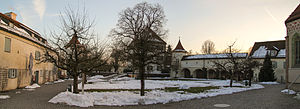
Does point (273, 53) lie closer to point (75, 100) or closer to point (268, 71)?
point (268, 71)

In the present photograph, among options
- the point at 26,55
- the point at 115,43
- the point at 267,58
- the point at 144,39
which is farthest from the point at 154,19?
the point at 267,58

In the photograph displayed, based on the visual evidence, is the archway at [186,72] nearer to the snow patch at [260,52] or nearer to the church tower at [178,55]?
the church tower at [178,55]

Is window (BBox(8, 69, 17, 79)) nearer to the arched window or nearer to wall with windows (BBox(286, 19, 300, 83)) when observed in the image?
wall with windows (BBox(286, 19, 300, 83))

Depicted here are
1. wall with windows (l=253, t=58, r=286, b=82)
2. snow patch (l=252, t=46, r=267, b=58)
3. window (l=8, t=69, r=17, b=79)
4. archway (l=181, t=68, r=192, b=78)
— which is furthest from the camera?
archway (l=181, t=68, r=192, b=78)

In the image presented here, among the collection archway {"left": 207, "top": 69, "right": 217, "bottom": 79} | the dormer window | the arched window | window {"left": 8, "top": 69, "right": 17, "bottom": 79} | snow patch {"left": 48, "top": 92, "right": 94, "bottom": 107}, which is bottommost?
archway {"left": 207, "top": 69, "right": 217, "bottom": 79}

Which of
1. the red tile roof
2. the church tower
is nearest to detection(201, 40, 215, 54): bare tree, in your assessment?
the church tower

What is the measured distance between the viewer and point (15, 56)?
65.5 ft

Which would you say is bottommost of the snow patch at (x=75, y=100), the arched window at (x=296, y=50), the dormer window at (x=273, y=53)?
the snow patch at (x=75, y=100)

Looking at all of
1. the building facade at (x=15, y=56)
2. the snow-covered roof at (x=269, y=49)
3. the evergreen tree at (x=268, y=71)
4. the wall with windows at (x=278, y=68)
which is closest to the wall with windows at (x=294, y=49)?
the building facade at (x=15, y=56)

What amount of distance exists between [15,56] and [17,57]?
454 millimetres

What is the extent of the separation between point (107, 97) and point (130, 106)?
186cm

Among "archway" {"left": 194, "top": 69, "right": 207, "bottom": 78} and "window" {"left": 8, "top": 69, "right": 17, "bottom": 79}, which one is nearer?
"window" {"left": 8, "top": 69, "right": 17, "bottom": 79}

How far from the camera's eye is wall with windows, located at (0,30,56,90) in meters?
17.9

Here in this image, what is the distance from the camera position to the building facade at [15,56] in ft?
58.1
